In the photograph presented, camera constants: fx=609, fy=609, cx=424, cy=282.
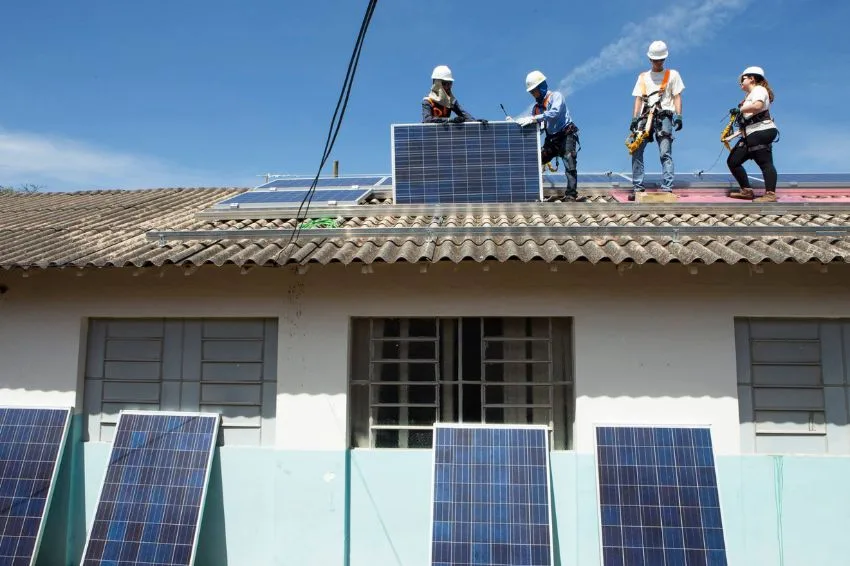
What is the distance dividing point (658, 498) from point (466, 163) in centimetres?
428

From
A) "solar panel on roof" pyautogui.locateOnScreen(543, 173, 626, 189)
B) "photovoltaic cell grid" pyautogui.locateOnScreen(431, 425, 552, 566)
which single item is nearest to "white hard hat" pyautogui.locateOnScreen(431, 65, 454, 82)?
"solar panel on roof" pyautogui.locateOnScreen(543, 173, 626, 189)

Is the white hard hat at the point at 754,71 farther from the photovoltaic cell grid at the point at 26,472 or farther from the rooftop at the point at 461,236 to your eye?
the photovoltaic cell grid at the point at 26,472

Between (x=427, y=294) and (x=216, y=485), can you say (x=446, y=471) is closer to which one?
(x=427, y=294)

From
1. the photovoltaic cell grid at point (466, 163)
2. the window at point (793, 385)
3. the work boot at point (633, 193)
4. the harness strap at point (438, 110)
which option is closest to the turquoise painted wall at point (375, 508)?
the window at point (793, 385)

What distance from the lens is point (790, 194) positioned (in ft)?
24.7

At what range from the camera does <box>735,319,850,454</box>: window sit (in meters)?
5.75

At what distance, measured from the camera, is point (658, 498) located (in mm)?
5316

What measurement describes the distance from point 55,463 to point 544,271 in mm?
5157

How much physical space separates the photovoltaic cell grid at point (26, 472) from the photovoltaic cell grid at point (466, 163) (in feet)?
14.8

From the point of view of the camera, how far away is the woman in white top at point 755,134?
7.32 meters

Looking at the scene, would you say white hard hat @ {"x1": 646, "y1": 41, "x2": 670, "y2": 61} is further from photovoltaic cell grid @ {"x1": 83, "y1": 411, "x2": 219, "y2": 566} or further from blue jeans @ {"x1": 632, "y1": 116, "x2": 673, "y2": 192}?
photovoltaic cell grid @ {"x1": 83, "y1": 411, "x2": 219, "y2": 566}

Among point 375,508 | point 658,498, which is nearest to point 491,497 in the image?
point 375,508

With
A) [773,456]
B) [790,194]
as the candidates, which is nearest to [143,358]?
[773,456]

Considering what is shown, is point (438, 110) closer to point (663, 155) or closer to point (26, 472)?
point (663, 155)
